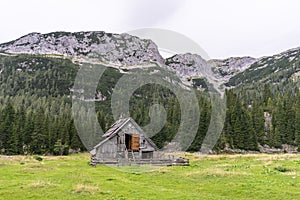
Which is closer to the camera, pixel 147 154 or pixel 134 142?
pixel 134 142

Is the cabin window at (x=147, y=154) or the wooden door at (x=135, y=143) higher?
the wooden door at (x=135, y=143)

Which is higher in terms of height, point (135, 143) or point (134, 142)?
point (134, 142)

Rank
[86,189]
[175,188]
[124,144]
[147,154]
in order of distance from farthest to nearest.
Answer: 1. [147,154]
2. [124,144]
3. [175,188]
4. [86,189]

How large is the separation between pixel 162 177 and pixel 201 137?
69682mm

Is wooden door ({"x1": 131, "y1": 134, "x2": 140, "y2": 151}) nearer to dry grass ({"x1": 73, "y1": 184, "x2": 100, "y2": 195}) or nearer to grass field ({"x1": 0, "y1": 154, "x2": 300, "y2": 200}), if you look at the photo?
grass field ({"x1": 0, "y1": 154, "x2": 300, "y2": 200})

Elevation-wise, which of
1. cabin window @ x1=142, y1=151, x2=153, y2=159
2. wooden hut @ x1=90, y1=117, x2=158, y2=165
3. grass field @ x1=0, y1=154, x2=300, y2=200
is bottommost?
→ grass field @ x1=0, y1=154, x2=300, y2=200

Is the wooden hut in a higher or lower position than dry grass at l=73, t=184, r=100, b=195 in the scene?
higher

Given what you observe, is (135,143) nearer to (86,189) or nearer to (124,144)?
(124,144)

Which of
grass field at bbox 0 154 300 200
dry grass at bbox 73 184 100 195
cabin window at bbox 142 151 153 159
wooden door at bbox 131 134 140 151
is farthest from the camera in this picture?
cabin window at bbox 142 151 153 159

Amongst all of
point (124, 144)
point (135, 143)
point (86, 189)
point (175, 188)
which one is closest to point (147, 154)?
point (135, 143)

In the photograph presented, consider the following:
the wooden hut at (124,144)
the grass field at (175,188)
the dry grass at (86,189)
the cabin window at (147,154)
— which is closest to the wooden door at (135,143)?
the wooden hut at (124,144)

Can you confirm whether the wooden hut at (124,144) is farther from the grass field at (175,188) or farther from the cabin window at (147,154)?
the grass field at (175,188)

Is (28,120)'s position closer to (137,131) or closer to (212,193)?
(137,131)

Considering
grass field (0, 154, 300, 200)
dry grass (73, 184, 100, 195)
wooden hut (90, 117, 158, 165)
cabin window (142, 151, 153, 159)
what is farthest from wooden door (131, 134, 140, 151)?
dry grass (73, 184, 100, 195)
